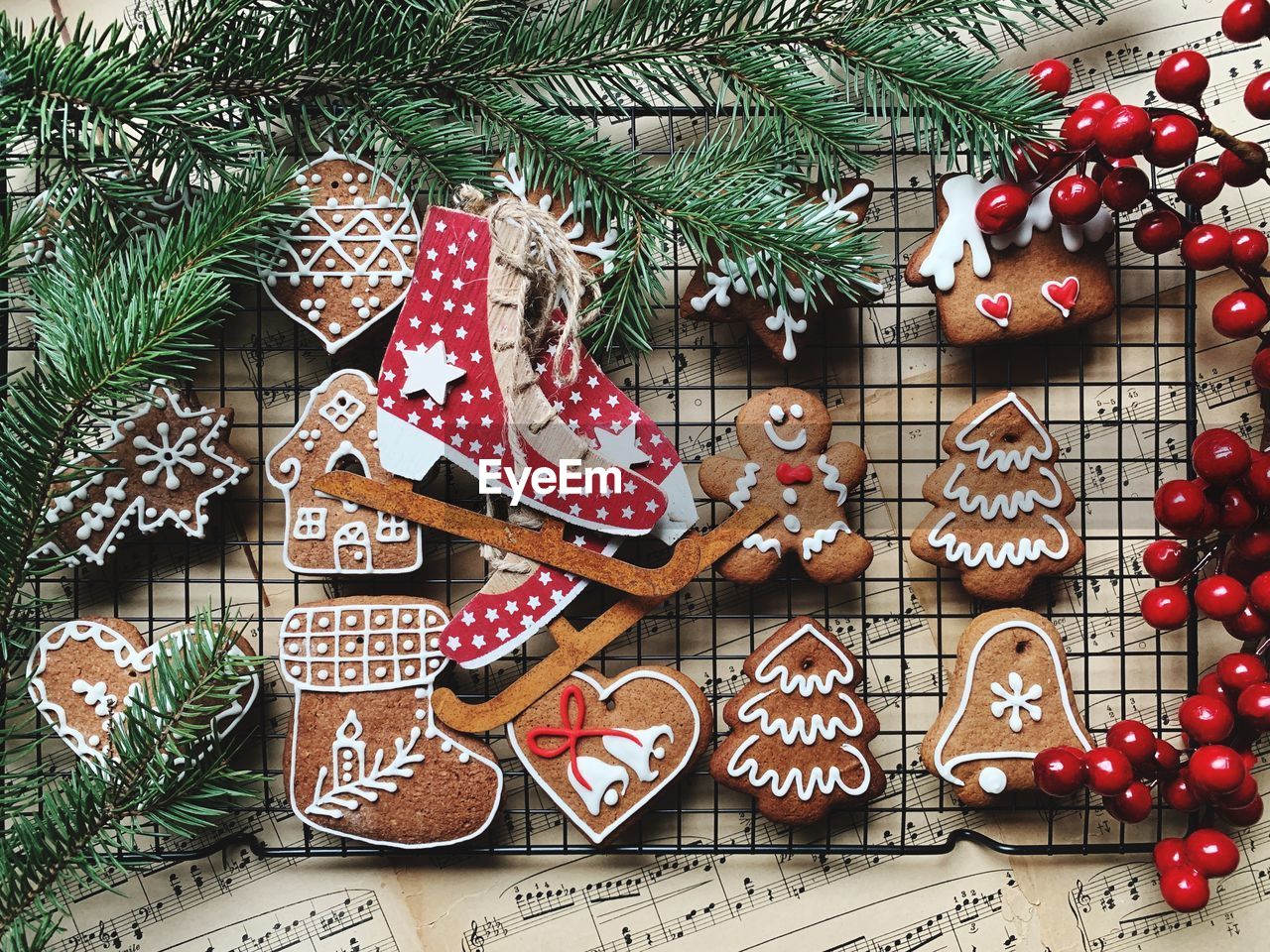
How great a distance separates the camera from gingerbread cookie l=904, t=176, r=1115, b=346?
951 millimetres

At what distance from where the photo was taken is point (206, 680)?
2.61ft

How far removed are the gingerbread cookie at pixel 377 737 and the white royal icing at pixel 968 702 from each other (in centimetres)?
45

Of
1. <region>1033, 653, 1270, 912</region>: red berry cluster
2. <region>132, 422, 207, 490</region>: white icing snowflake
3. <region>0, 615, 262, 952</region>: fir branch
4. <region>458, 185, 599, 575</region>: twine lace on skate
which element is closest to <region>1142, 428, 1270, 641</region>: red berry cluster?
<region>1033, 653, 1270, 912</region>: red berry cluster

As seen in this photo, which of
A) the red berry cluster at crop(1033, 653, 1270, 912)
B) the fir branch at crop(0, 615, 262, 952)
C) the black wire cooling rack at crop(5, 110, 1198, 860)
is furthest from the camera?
the black wire cooling rack at crop(5, 110, 1198, 860)

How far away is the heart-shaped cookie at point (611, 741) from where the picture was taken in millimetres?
943

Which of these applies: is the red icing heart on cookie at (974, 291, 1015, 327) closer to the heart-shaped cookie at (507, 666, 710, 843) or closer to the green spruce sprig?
the green spruce sprig

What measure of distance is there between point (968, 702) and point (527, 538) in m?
0.48

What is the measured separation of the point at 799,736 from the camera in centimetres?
95

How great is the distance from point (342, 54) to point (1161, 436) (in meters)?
0.93

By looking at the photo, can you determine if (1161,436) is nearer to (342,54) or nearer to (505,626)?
(505,626)

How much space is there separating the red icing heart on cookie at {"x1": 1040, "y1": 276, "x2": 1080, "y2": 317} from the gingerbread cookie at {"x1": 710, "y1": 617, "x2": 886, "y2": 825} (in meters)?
0.41

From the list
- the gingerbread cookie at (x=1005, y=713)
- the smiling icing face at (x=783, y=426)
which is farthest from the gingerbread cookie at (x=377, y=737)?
the gingerbread cookie at (x=1005, y=713)

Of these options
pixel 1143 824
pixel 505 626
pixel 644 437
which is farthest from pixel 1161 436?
pixel 505 626

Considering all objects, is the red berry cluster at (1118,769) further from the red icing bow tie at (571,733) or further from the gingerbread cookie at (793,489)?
the red icing bow tie at (571,733)
